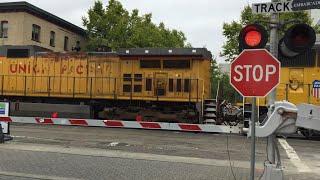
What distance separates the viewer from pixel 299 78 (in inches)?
856

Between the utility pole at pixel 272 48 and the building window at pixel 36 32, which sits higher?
the building window at pixel 36 32

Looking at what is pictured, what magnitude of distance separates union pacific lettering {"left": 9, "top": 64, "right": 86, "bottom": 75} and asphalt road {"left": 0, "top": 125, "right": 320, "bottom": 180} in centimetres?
747

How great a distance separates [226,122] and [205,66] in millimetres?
2862

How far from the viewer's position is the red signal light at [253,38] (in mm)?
6891

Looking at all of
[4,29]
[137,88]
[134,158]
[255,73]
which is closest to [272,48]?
[255,73]

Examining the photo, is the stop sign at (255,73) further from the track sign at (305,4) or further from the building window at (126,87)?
the building window at (126,87)

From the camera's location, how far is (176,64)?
936 inches

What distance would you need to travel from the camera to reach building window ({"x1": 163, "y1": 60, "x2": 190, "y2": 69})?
2367cm

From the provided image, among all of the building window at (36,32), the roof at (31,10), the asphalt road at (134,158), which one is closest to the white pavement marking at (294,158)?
the asphalt road at (134,158)

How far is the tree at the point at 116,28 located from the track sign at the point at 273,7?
35.9 metres

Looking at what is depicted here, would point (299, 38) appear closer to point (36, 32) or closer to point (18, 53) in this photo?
point (18, 53)

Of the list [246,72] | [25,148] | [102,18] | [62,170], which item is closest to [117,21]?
[102,18]

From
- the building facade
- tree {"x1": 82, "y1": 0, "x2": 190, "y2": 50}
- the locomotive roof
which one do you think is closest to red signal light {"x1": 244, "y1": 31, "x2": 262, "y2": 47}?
the locomotive roof

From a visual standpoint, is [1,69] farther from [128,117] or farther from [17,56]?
[128,117]
